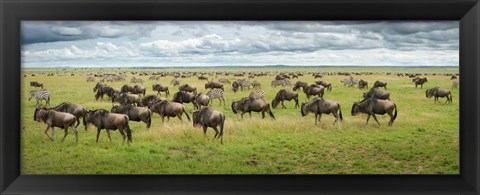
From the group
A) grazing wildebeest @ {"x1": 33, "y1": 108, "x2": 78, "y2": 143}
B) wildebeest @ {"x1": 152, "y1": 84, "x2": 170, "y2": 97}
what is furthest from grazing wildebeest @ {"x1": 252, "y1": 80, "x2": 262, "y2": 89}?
grazing wildebeest @ {"x1": 33, "y1": 108, "x2": 78, "y2": 143}

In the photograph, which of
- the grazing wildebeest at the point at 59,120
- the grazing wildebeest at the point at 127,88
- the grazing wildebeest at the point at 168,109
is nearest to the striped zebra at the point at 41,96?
the grazing wildebeest at the point at 59,120

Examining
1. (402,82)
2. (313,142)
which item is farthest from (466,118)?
(313,142)

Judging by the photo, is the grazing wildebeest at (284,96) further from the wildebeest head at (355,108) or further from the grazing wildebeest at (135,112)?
the grazing wildebeest at (135,112)

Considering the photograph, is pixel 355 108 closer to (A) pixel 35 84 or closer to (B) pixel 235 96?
(B) pixel 235 96

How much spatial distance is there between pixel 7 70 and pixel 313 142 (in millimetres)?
3725

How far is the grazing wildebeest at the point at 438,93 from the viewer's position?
5.91m

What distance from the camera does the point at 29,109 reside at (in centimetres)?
579

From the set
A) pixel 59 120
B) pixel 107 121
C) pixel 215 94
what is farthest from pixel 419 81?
pixel 59 120

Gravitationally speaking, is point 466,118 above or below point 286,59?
below

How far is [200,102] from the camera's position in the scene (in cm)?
640

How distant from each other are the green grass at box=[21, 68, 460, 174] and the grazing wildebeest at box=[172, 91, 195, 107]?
11 centimetres

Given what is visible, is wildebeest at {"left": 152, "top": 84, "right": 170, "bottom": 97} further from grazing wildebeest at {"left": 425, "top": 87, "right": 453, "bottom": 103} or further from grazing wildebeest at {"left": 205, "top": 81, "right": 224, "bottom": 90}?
grazing wildebeest at {"left": 425, "top": 87, "right": 453, "bottom": 103}

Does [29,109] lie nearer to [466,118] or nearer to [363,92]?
[363,92]
